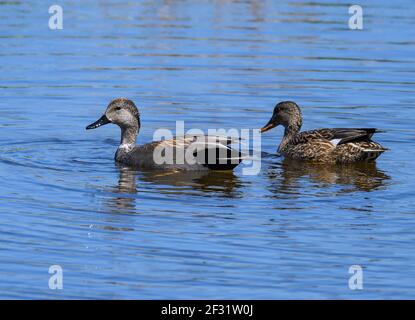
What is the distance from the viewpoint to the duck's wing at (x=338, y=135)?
1438 cm

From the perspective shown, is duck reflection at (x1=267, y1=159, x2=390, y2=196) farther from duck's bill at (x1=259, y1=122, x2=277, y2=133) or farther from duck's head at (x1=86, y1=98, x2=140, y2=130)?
duck's head at (x1=86, y1=98, x2=140, y2=130)

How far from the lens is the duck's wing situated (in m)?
14.4

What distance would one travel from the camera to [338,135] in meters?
14.6

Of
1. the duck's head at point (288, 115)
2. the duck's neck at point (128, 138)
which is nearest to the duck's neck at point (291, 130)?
the duck's head at point (288, 115)

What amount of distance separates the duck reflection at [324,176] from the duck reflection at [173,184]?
53 cm

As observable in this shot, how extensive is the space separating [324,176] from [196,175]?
158 cm

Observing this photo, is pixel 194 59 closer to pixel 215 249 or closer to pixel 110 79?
pixel 110 79

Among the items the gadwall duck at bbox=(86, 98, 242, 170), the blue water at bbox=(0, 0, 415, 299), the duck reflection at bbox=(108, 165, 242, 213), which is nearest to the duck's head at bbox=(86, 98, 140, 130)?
the gadwall duck at bbox=(86, 98, 242, 170)

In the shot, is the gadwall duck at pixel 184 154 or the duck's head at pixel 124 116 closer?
the gadwall duck at pixel 184 154

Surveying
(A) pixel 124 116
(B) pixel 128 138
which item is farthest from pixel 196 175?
(A) pixel 124 116

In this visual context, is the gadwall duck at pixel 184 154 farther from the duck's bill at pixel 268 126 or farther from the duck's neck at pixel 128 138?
the duck's bill at pixel 268 126

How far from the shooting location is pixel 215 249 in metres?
10.2
